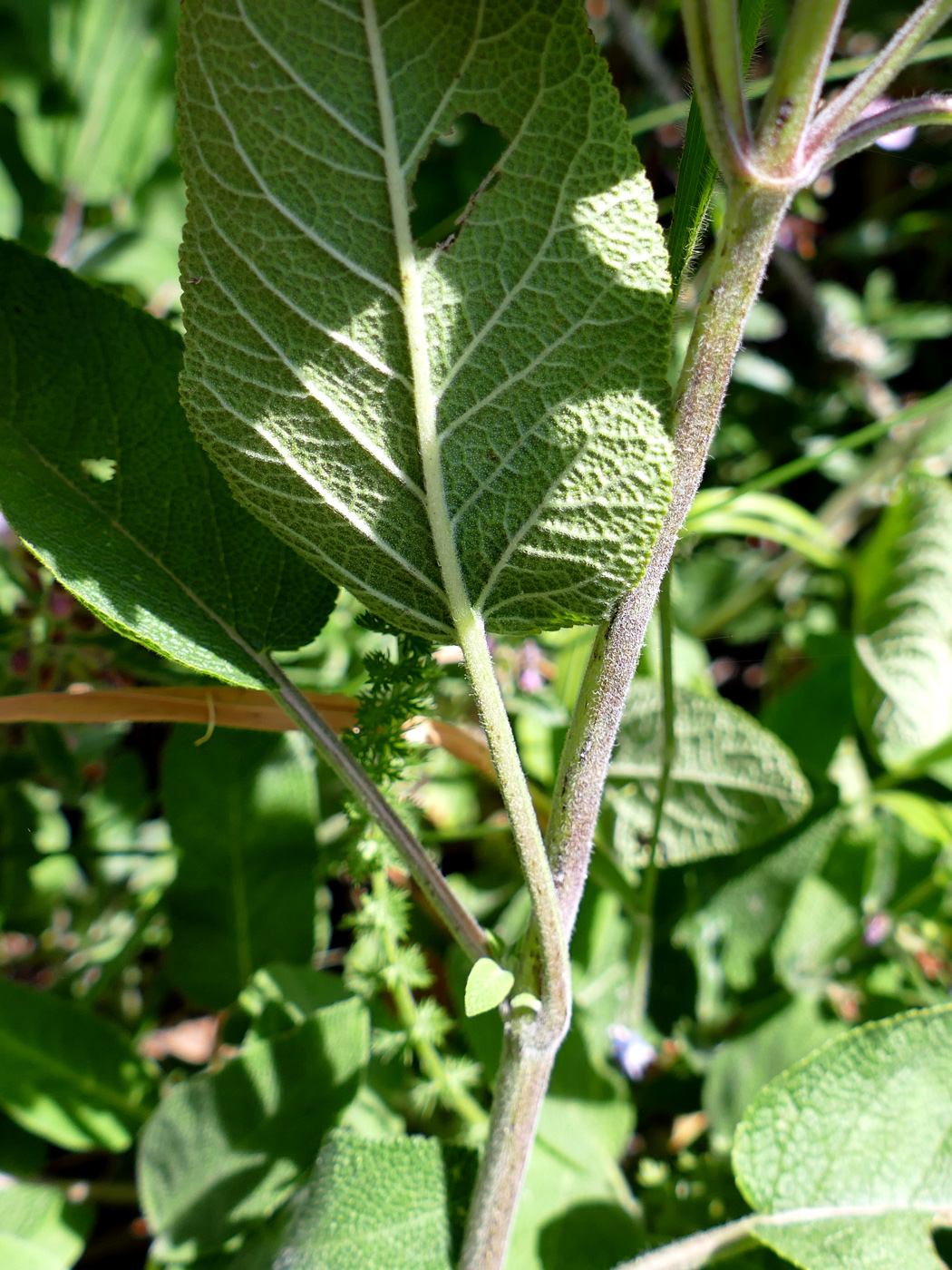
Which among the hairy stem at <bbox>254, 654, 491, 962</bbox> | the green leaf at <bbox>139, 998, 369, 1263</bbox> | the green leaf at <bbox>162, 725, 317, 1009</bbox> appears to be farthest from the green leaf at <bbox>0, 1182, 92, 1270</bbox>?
the hairy stem at <bbox>254, 654, 491, 962</bbox>

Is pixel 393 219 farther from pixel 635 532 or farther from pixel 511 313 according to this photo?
pixel 635 532

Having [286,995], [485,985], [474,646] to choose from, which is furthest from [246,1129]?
[474,646]

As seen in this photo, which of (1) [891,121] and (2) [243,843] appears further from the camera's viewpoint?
(2) [243,843]

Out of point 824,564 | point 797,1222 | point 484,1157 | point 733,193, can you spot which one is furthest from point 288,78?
point 824,564

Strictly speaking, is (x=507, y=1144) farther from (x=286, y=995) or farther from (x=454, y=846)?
(x=454, y=846)

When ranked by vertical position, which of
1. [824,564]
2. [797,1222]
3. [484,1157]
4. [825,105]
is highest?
[825,105]

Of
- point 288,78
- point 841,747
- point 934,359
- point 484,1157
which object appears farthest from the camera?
point 934,359
